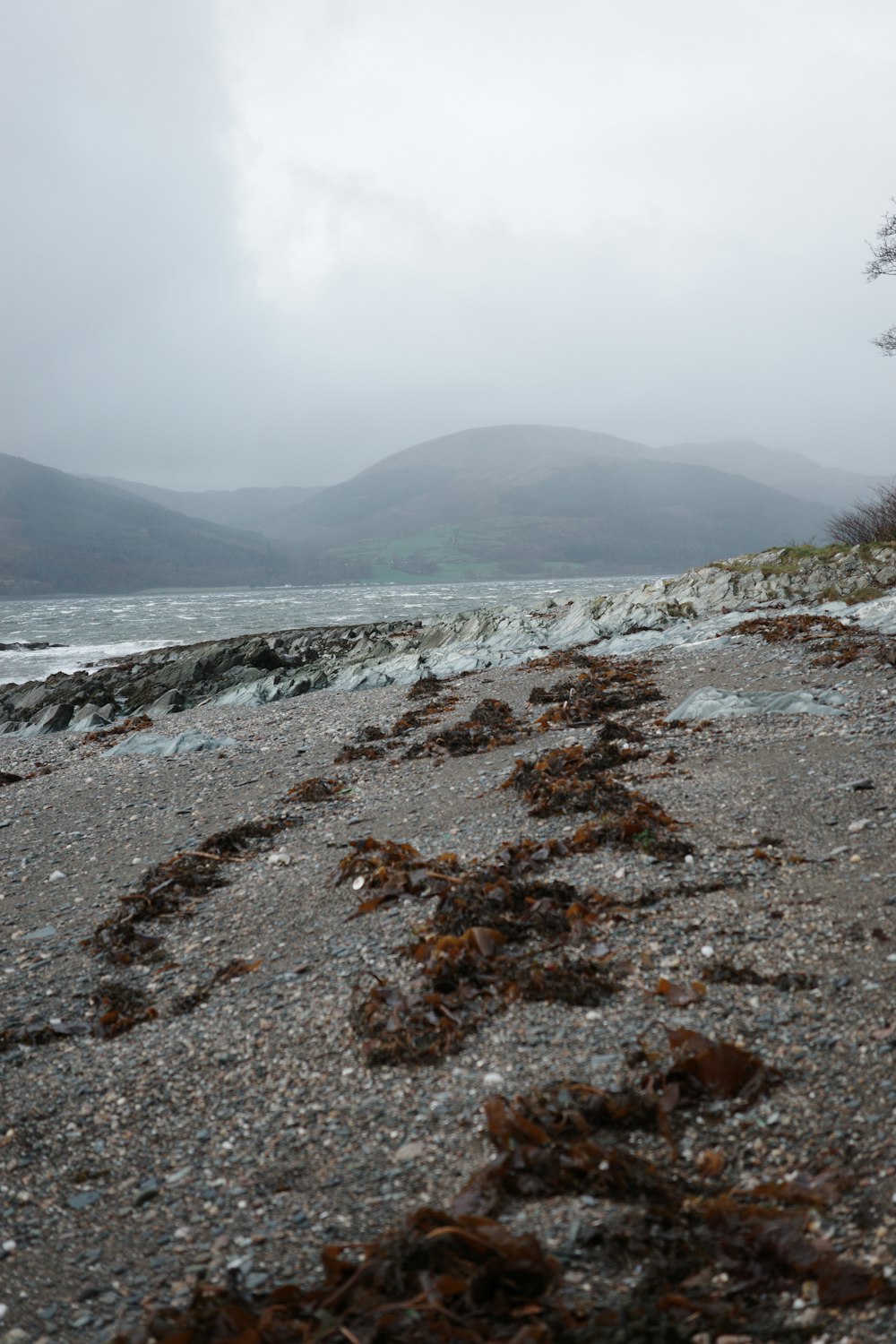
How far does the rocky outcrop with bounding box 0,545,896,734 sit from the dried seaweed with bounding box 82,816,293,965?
35.0 ft

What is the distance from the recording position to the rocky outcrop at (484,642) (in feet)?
61.7

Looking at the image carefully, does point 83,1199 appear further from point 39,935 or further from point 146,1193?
point 39,935

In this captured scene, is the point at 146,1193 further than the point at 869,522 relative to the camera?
No

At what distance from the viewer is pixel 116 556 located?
444ft

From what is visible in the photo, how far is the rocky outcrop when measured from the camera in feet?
61.7

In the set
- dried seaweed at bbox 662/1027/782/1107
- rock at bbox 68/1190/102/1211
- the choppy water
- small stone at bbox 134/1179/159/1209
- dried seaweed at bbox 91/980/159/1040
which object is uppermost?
the choppy water

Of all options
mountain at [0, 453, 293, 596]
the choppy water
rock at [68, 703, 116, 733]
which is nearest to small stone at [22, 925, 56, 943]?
rock at [68, 703, 116, 733]

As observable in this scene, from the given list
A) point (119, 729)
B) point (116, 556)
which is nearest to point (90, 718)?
point (119, 729)

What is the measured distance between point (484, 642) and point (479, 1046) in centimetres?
2013

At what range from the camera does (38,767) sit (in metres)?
13.2

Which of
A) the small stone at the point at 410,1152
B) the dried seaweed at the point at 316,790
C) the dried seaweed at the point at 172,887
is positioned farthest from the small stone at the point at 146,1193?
the dried seaweed at the point at 316,790

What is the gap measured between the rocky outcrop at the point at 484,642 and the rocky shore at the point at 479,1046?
9078 millimetres

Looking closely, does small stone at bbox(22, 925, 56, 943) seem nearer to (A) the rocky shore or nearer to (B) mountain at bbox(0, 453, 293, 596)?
(A) the rocky shore

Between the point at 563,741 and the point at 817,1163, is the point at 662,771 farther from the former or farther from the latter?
the point at 817,1163
